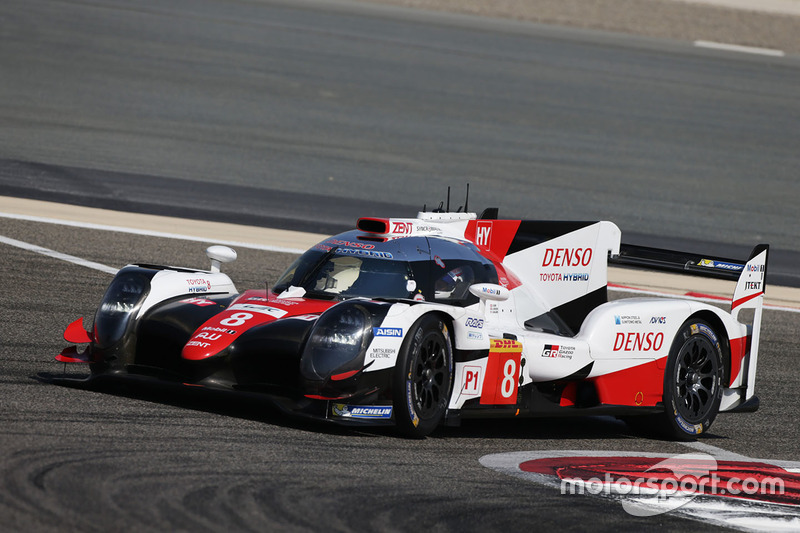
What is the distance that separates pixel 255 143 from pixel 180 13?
20202 mm

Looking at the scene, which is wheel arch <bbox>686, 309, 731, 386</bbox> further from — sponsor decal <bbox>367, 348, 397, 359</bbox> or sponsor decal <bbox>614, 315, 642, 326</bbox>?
sponsor decal <bbox>367, 348, 397, 359</bbox>

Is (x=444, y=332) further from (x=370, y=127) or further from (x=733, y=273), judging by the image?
(x=370, y=127)

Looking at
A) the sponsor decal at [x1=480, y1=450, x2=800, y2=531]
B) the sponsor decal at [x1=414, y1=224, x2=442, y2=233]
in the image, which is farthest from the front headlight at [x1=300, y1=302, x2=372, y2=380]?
the sponsor decal at [x1=414, y1=224, x2=442, y2=233]

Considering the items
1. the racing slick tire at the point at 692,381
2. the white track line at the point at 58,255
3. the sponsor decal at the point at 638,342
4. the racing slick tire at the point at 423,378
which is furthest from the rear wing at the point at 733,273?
the white track line at the point at 58,255

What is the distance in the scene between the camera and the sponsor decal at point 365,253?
8.31 metres

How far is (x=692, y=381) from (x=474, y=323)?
2.31 m

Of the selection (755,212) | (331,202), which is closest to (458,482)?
(331,202)

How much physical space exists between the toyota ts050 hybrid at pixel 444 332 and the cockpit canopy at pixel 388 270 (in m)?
0.01

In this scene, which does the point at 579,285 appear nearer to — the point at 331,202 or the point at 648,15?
the point at 331,202

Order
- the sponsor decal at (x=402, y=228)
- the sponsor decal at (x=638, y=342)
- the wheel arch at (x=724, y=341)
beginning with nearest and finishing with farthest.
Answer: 1. the sponsor decal at (x=402, y=228)
2. the sponsor decal at (x=638, y=342)
3. the wheel arch at (x=724, y=341)

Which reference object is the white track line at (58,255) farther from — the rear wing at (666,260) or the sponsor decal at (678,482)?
the sponsor decal at (678,482)

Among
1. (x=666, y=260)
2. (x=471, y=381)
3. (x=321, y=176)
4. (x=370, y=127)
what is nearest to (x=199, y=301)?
(x=471, y=381)

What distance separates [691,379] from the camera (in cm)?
943

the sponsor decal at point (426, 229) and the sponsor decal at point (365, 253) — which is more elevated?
the sponsor decal at point (426, 229)
